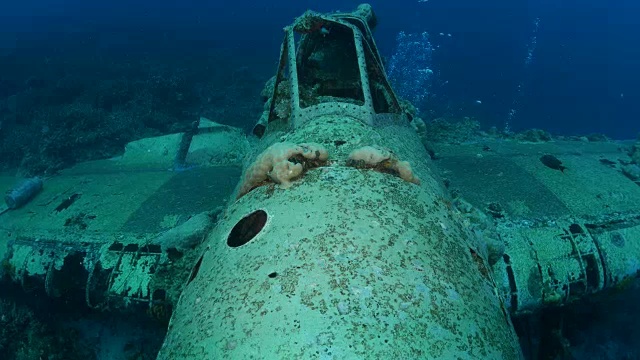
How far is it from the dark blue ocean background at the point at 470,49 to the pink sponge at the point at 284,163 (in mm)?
15960

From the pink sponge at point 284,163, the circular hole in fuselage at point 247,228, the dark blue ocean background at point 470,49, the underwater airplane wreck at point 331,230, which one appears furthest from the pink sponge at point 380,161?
the dark blue ocean background at point 470,49

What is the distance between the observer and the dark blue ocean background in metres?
21.4

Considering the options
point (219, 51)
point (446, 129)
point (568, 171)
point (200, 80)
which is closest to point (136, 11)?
point (219, 51)

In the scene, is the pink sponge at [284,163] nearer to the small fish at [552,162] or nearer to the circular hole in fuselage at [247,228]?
the circular hole in fuselage at [247,228]

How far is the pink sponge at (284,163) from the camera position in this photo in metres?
1.92

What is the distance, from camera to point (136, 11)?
39375 millimetres

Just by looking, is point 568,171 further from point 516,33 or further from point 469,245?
point 516,33

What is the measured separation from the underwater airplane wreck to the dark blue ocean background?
13.5m

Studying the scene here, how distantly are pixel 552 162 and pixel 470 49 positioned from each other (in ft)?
94.5

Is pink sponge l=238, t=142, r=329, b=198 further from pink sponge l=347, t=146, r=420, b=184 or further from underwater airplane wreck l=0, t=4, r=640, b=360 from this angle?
pink sponge l=347, t=146, r=420, b=184

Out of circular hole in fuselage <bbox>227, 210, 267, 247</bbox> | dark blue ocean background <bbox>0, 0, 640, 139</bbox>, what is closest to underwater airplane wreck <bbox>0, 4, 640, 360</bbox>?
circular hole in fuselage <bbox>227, 210, 267, 247</bbox>

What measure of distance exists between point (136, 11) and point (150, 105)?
3577 cm

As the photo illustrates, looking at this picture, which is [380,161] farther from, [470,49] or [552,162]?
[470,49]

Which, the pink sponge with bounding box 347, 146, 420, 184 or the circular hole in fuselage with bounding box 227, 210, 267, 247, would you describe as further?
the pink sponge with bounding box 347, 146, 420, 184
